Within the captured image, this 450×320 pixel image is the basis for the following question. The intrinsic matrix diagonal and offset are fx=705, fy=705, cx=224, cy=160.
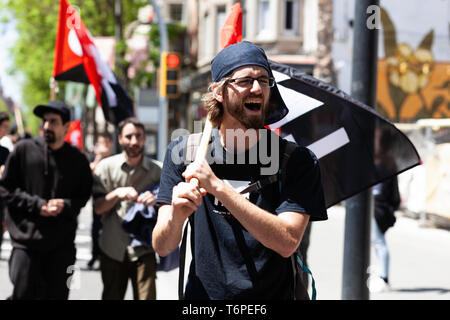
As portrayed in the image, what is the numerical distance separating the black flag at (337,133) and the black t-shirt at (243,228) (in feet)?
4.37

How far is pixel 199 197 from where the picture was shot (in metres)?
2.31

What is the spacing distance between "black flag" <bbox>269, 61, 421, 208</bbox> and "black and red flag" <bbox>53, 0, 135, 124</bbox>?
10.6 feet

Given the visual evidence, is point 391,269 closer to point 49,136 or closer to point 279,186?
point 49,136

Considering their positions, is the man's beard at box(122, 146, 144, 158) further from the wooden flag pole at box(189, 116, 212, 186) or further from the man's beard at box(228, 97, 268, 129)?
the man's beard at box(228, 97, 268, 129)

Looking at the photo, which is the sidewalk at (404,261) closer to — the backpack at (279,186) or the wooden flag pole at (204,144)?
the backpack at (279,186)

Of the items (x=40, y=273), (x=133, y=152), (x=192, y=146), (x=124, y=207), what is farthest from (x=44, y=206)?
(x=192, y=146)

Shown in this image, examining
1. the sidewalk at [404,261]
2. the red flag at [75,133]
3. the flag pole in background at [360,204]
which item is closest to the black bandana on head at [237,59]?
the flag pole in background at [360,204]

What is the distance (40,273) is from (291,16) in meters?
19.2

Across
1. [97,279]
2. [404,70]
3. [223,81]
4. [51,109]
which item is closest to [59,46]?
[51,109]

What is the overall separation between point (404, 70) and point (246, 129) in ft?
67.4

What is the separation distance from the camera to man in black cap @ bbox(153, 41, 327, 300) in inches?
99.3

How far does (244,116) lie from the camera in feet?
8.25

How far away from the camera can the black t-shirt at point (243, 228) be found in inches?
100

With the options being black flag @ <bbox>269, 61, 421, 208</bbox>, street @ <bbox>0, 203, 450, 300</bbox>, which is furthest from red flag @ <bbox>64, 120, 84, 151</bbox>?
black flag @ <bbox>269, 61, 421, 208</bbox>
